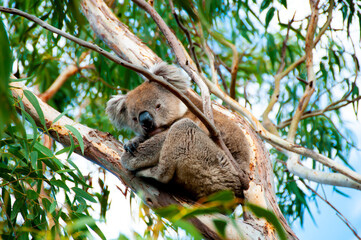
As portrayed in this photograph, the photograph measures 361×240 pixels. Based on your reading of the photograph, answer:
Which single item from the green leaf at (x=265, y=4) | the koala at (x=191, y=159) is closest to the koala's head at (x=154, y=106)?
the koala at (x=191, y=159)

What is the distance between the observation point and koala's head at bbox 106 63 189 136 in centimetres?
268

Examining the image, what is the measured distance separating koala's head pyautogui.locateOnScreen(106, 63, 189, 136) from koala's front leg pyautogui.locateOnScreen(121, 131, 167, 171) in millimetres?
280

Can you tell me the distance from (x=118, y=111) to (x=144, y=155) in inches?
29.9

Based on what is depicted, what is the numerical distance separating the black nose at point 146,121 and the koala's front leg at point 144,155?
23 centimetres

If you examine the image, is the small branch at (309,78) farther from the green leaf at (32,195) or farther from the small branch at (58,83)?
the small branch at (58,83)

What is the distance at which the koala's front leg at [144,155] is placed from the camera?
2168mm

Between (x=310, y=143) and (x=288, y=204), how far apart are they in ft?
2.86

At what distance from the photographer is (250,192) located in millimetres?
2180

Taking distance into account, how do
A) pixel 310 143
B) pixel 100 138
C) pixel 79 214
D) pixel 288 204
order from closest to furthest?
pixel 79 214 → pixel 100 138 → pixel 310 143 → pixel 288 204

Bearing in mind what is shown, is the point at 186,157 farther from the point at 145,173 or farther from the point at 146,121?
the point at 146,121

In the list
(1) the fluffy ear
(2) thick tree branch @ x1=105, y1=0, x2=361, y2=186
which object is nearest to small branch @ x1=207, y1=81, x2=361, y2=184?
(2) thick tree branch @ x1=105, y1=0, x2=361, y2=186

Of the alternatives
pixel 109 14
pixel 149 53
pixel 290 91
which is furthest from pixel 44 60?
pixel 290 91

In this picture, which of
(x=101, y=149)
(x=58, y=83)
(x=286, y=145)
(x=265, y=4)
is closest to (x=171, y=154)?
(x=101, y=149)

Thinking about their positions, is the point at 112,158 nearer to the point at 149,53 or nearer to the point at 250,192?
the point at 250,192
